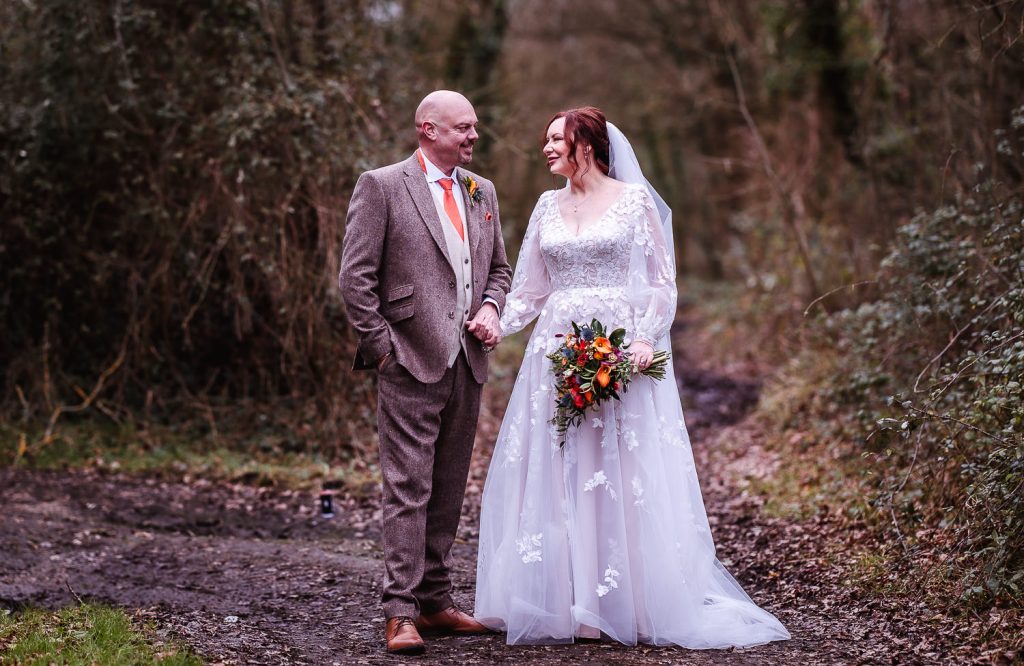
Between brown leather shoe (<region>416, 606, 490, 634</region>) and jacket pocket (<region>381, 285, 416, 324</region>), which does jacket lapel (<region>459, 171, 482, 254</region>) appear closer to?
jacket pocket (<region>381, 285, 416, 324</region>)

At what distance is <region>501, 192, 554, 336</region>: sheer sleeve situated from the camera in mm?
4953

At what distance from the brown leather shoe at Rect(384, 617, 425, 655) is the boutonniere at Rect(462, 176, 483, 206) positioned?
1.87 m

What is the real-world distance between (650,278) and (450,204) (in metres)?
0.98

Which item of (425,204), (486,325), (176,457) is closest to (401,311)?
(486,325)

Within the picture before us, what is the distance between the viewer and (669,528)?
462cm

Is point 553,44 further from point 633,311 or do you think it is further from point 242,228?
point 633,311

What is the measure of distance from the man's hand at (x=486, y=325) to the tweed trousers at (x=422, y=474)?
0.14 meters

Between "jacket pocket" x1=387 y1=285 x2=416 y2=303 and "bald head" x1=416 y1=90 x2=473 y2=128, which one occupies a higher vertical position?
"bald head" x1=416 y1=90 x2=473 y2=128

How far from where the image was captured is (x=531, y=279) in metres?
5.02

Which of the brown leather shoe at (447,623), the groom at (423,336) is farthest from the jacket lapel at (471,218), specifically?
the brown leather shoe at (447,623)

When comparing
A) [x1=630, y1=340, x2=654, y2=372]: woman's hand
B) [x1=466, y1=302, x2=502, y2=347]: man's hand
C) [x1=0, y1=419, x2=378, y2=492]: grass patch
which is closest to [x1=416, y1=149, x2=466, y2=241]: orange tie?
[x1=466, y1=302, x2=502, y2=347]: man's hand

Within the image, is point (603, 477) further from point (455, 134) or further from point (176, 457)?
point (176, 457)

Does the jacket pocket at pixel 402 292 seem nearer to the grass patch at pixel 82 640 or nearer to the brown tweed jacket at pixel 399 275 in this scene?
the brown tweed jacket at pixel 399 275

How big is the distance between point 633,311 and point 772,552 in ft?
6.86
